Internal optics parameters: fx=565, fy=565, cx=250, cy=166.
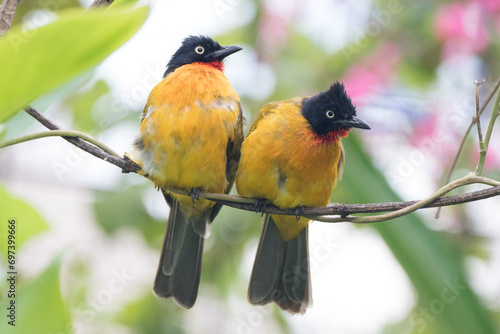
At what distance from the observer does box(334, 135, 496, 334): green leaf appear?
2.01m

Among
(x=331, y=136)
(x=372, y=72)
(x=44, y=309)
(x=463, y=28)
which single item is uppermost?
(x=463, y=28)

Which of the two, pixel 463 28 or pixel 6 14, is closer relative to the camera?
pixel 6 14

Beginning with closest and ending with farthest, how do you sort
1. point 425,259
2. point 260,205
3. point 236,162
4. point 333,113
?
point 425,259, point 260,205, point 333,113, point 236,162

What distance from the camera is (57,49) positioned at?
783 millimetres

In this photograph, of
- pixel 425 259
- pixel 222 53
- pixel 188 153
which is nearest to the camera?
pixel 425 259

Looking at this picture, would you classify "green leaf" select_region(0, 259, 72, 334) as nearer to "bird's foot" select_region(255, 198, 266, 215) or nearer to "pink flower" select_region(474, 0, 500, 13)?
"bird's foot" select_region(255, 198, 266, 215)

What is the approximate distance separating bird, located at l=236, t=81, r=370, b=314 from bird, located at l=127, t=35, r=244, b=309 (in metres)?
0.14

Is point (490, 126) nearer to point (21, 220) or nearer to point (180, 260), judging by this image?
point (21, 220)

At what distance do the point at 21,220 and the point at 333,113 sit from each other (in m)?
1.62

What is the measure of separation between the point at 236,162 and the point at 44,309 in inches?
63.3

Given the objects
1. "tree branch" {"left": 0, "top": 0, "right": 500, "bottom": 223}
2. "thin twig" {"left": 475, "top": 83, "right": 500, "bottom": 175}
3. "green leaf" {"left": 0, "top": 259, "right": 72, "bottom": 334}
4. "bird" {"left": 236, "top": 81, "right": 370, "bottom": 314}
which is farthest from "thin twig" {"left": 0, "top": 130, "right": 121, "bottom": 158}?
"thin twig" {"left": 475, "top": 83, "right": 500, "bottom": 175}

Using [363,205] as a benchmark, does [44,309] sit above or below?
below

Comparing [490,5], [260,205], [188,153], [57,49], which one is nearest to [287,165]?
[260,205]

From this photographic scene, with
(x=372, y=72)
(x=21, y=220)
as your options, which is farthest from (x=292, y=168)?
(x=372, y=72)
